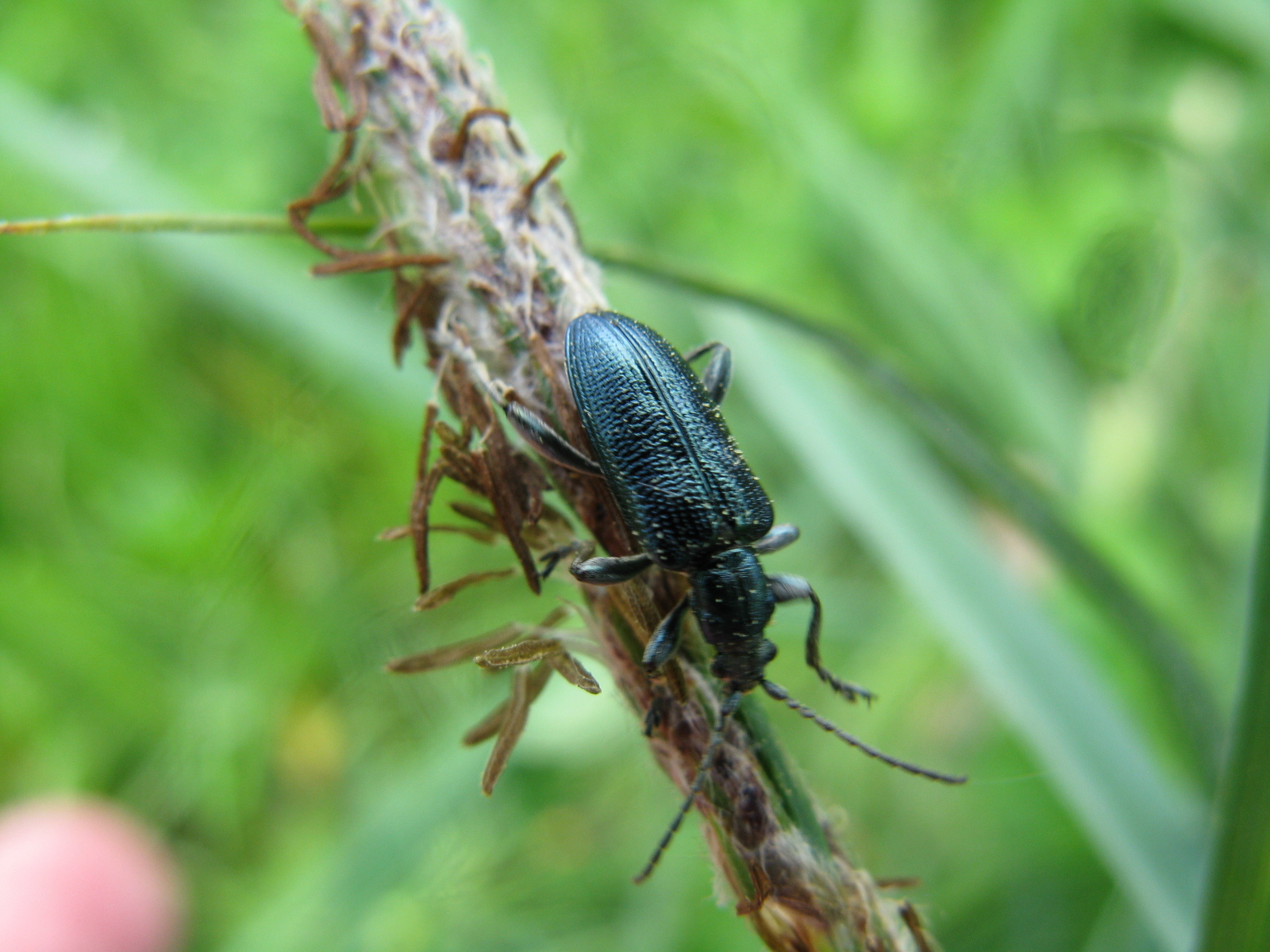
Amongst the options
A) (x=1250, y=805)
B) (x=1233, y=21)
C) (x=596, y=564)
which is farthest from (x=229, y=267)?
(x=1233, y=21)

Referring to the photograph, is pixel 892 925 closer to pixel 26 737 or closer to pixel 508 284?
pixel 508 284

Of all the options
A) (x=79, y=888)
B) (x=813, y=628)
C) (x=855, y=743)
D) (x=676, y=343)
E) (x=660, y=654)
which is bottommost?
(x=79, y=888)

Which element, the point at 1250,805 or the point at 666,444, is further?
the point at 666,444

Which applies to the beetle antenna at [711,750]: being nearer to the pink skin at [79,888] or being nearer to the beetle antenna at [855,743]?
the beetle antenna at [855,743]

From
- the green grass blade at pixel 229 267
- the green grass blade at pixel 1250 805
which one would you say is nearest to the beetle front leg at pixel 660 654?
the green grass blade at pixel 1250 805

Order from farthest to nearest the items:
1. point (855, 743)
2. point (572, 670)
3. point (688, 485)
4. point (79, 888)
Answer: point (79, 888)
point (688, 485)
point (855, 743)
point (572, 670)

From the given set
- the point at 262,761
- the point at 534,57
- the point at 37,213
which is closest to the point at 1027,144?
the point at 534,57

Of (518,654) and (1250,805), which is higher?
(1250,805)

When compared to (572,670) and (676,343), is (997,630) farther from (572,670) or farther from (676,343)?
(676,343)
